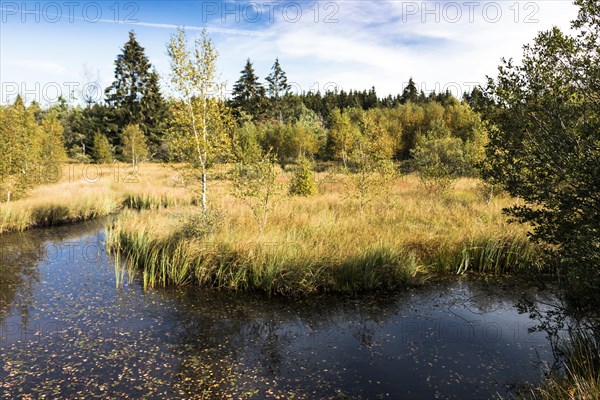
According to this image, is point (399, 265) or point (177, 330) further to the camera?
point (399, 265)

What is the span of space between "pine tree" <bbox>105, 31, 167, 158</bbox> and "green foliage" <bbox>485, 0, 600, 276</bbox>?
52.0m

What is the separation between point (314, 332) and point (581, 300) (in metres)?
4.61

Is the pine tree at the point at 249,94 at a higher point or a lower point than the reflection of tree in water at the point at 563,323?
higher

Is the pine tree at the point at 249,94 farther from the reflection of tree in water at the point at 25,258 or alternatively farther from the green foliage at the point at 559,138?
the green foliage at the point at 559,138

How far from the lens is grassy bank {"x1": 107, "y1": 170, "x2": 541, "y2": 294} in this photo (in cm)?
1012

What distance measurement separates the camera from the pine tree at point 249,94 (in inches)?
2571

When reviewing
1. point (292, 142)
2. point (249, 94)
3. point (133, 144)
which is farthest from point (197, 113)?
point (249, 94)

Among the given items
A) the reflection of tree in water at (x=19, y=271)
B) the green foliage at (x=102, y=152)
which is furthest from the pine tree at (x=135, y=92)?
the reflection of tree in water at (x=19, y=271)

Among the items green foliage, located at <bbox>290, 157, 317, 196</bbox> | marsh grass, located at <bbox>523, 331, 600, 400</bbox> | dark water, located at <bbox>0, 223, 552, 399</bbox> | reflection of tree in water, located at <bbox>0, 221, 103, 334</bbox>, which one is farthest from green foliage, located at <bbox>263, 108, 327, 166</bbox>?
marsh grass, located at <bbox>523, 331, 600, 400</bbox>

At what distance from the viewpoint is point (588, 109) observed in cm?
485

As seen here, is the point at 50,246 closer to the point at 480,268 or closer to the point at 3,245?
the point at 3,245

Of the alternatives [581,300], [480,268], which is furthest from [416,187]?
[581,300]

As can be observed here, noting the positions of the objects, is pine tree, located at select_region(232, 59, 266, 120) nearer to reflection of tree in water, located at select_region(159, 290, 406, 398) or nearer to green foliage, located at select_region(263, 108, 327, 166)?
green foliage, located at select_region(263, 108, 327, 166)

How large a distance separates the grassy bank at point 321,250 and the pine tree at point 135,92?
42.8 metres
